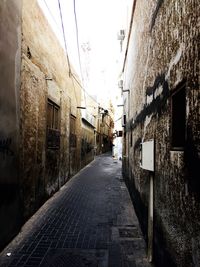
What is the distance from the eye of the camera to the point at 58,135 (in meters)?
9.16

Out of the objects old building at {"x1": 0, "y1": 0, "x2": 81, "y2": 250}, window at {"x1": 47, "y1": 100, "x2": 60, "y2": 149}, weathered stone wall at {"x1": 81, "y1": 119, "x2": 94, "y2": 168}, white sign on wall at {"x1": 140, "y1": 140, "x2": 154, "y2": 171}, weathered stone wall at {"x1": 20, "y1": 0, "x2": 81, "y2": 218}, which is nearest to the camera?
white sign on wall at {"x1": 140, "y1": 140, "x2": 154, "y2": 171}

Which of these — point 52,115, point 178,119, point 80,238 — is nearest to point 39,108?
point 52,115

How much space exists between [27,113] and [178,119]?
376 centimetres

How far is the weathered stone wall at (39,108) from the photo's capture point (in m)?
5.45

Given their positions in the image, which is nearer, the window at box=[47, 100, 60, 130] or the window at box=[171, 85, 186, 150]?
the window at box=[171, 85, 186, 150]

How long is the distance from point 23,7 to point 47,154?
4.05m

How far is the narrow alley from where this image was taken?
12.1 ft

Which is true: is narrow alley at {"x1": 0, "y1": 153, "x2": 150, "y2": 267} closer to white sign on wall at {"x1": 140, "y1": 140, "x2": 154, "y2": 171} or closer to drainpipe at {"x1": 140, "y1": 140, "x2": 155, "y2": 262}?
drainpipe at {"x1": 140, "y1": 140, "x2": 155, "y2": 262}

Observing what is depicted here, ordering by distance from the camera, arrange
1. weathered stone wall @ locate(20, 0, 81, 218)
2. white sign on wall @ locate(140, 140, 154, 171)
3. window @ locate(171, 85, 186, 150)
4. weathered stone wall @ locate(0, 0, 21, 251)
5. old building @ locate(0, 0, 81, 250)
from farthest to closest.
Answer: weathered stone wall @ locate(20, 0, 81, 218)
old building @ locate(0, 0, 81, 250)
weathered stone wall @ locate(0, 0, 21, 251)
white sign on wall @ locate(140, 140, 154, 171)
window @ locate(171, 85, 186, 150)

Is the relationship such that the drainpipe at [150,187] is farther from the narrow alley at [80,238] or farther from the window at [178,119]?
the window at [178,119]

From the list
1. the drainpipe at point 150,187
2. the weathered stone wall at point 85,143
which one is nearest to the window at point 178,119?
the drainpipe at point 150,187

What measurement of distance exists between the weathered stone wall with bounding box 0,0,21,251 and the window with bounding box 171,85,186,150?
268cm

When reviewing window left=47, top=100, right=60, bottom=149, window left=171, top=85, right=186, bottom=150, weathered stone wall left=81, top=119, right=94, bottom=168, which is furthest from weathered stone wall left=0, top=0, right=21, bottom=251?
weathered stone wall left=81, top=119, right=94, bottom=168

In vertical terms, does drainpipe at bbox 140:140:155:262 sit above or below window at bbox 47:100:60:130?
below
